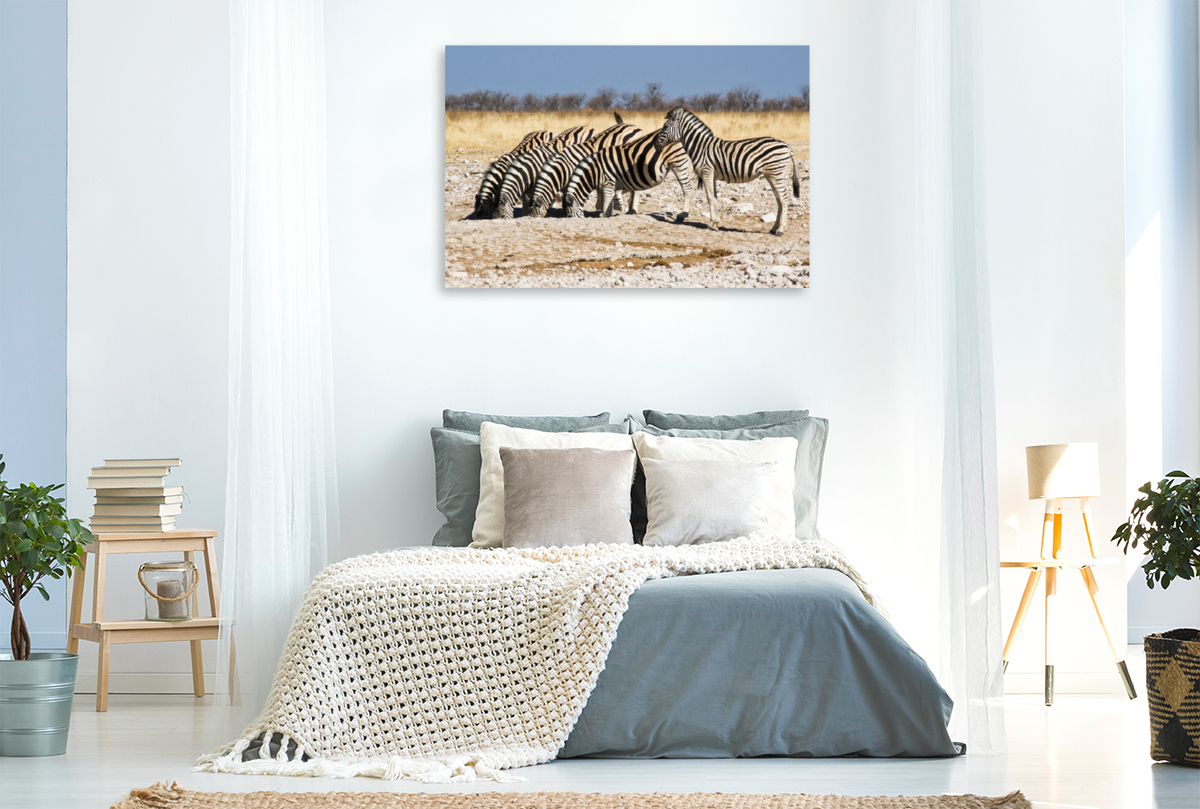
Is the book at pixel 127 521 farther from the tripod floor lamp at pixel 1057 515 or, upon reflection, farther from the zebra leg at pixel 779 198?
the tripod floor lamp at pixel 1057 515

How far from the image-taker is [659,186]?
4.18 m

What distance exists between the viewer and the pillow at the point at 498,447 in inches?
145

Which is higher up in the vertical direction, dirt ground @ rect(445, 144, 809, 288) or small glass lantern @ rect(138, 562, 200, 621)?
dirt ground @ rect(445, 144, 809, 288)

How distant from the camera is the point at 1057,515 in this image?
3.75m

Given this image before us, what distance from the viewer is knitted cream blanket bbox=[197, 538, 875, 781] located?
2.70m

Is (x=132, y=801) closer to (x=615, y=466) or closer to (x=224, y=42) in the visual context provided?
(x=615, y=466)

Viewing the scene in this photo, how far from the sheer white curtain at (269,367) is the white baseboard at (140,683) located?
1.15m

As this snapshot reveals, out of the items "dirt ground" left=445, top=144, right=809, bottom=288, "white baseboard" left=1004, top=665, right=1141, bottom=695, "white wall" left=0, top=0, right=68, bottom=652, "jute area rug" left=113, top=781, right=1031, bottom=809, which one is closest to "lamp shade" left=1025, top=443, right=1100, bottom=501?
"white baseboard" left=1004, top=665, right=1141, bottom=695

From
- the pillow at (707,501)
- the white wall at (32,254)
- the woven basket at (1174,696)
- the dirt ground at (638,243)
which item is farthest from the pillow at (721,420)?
the white wall at (32,254)

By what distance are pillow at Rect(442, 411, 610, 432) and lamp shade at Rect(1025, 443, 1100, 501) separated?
1571mm

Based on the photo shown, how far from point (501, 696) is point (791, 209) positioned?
7.58 feet

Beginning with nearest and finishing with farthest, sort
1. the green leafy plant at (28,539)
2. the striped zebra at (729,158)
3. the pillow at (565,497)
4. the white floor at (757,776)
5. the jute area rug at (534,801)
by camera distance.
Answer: the jute area rug at (534,801) < the white floor at (757,776) < the green leafy plant at (28,539) < the pillow at (565,497) < the striped zebra at (729,158)

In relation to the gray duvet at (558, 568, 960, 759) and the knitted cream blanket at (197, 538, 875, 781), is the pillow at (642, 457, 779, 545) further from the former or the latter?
the gray duvet at (558, 568, 960, 759)

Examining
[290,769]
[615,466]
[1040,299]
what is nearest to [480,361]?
[615,466]
